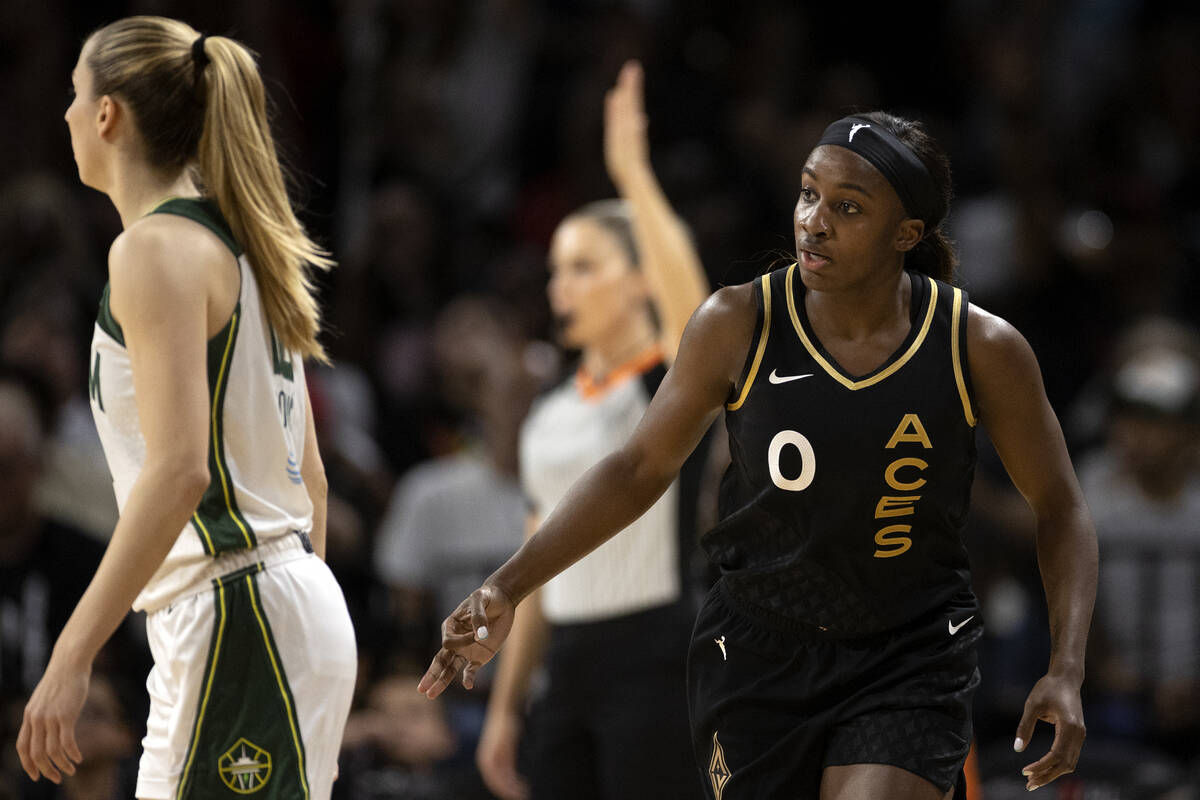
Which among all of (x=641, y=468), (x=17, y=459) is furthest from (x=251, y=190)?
(x=17, y=459)

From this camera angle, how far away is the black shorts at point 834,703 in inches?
111

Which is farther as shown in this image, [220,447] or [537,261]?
[537,261]

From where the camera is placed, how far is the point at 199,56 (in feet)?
10.5

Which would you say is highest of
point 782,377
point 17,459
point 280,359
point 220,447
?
point 782,377

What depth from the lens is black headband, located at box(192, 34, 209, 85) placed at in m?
3.19

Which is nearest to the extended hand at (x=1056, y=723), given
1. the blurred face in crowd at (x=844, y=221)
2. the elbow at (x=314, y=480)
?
the blurred face in crowd at (x=844, y=221)

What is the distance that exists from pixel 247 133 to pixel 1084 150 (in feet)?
21.4

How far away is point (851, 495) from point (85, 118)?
163 centimetres

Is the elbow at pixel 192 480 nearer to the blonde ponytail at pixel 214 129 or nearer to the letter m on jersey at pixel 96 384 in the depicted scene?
the letter m on jersey at pixel 96 384

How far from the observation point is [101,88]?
312cm

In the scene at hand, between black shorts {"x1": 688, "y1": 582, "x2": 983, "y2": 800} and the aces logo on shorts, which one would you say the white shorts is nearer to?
the aces logo on shorts

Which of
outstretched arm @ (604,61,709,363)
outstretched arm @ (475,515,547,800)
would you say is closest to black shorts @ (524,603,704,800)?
outstretched arm @ (475,515,547,800)

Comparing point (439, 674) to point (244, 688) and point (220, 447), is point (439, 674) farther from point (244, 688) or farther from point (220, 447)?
point (220, 447)

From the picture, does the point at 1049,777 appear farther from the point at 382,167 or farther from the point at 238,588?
the point at 382,167
